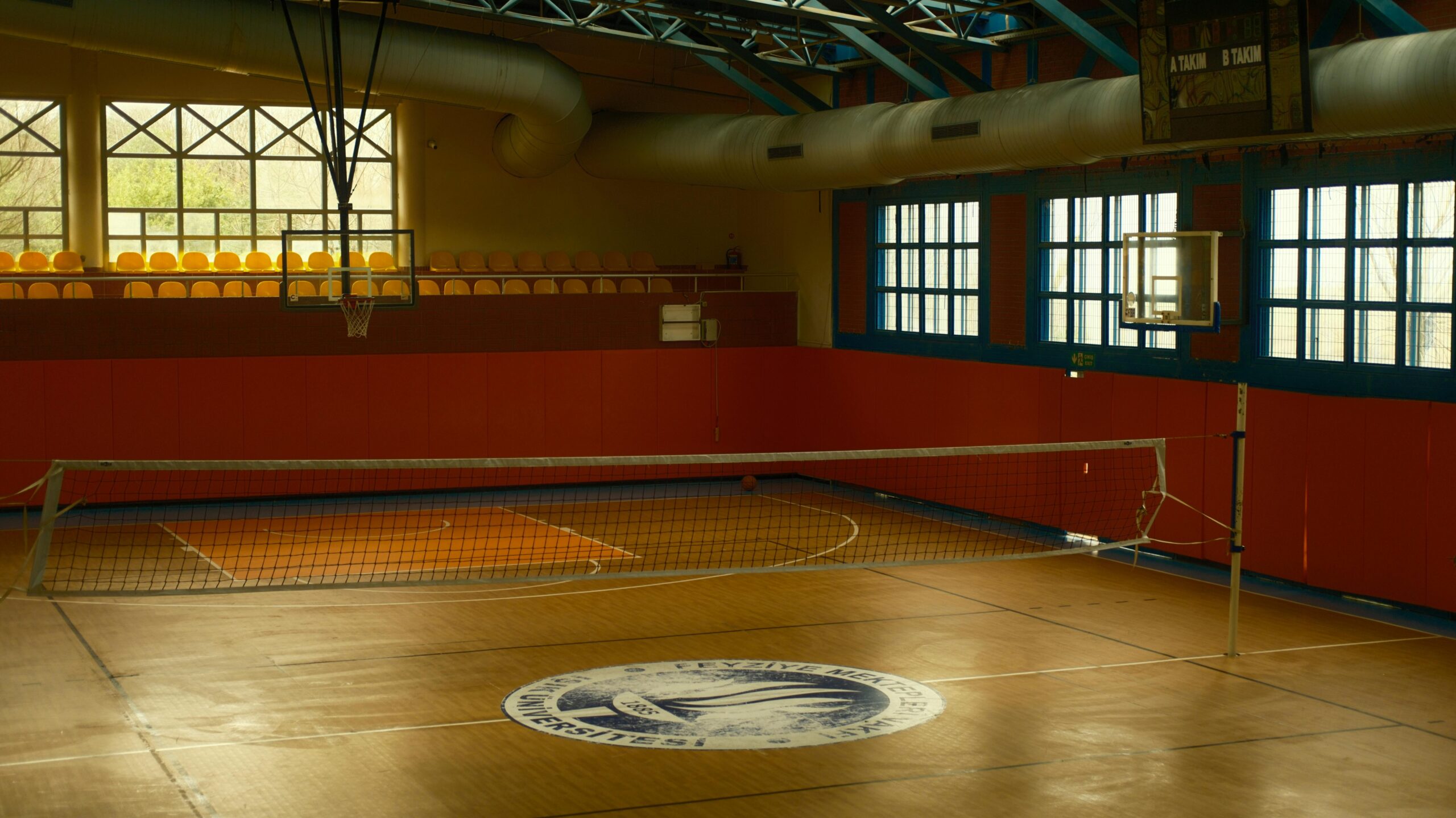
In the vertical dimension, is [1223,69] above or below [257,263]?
above

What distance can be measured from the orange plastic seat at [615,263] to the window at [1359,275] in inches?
465

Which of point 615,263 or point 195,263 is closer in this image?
point 195,263

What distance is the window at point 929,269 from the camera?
20875 mm

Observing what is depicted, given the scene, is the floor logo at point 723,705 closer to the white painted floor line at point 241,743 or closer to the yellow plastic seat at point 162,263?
the white painted floor line at point 241,743

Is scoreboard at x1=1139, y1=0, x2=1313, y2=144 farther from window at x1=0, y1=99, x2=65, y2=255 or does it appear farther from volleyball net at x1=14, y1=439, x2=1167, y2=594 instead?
window at x1=0, y1=99, x2=65, y2=255

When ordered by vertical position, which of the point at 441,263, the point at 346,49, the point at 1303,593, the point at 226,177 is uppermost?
the point at 346,49

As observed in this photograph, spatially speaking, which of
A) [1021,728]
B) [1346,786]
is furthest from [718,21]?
[1346,786]

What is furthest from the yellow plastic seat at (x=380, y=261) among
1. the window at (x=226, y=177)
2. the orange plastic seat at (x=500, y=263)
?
the orange plastic seat at (x=500, y=263)

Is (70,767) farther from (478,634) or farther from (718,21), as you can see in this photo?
(718,21)

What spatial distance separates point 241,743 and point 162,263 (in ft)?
48.1

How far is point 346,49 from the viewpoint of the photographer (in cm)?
1866

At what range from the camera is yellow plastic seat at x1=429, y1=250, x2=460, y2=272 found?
24.3 meters

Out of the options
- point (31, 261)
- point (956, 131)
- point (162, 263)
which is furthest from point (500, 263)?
point (956, 131)

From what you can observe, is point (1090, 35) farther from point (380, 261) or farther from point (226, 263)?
point (226, 263)
